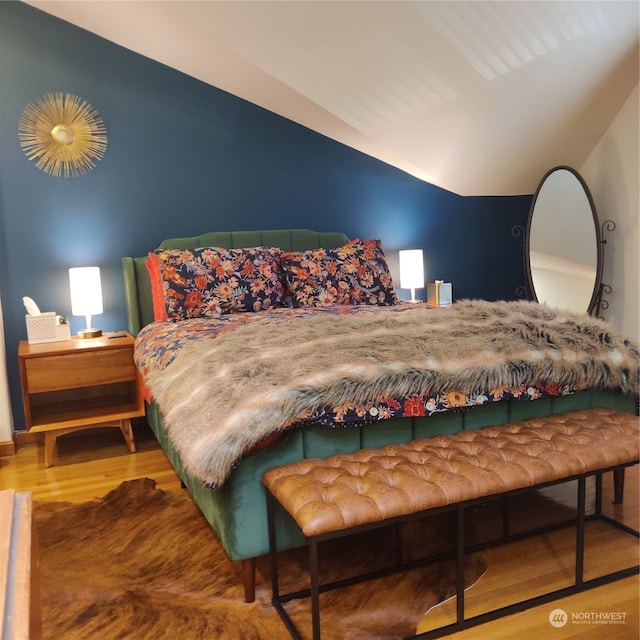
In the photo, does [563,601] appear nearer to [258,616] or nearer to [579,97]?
[258,616]

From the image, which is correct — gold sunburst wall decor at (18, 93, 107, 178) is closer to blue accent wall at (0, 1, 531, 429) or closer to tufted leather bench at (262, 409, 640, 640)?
blue accent wall at (0, 1, 531, 429)

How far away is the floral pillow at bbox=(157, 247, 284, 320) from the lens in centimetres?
317

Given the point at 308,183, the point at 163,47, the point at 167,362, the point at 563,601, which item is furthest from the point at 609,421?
the point at 163,47

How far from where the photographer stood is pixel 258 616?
1740mm

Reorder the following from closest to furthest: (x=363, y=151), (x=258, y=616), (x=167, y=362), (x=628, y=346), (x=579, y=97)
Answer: (x=258, y=616)
(x=628, y=346)
(x=167, y=362)
(x=579, y=97)
(x=363, y=151)

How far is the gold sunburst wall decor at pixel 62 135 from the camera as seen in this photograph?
334cm

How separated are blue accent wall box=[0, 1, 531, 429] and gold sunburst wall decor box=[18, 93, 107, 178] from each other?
0.04 metres

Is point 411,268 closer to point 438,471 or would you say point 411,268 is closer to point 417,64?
point 417,64

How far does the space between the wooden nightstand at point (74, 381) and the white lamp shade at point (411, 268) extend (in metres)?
1.83

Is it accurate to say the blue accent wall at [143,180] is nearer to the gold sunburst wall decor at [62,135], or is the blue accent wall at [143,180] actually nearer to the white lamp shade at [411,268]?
the gold sunburst wall decor at [62,135]

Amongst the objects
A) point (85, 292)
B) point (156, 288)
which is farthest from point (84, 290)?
point (156, 288)

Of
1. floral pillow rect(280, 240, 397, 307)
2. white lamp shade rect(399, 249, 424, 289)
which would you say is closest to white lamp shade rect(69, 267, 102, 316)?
floral pillow rect(280, 240, 397, 307)

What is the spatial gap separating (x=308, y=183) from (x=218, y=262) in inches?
41.2

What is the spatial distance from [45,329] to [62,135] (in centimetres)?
107
